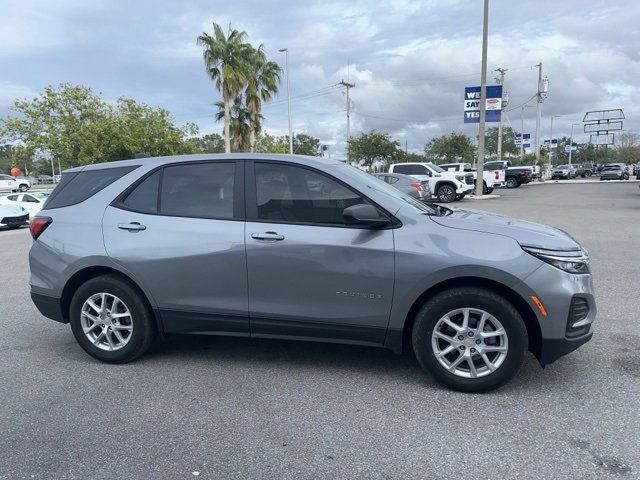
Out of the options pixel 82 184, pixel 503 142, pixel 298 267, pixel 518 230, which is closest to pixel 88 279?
pixel 82 184

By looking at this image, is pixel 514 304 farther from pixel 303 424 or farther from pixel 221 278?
pixel 221 278

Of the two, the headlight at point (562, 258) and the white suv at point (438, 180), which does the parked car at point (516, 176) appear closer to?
the white suv at point (438, 180)

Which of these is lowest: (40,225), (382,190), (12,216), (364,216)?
(12,216)

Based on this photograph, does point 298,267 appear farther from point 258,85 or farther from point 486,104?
point 258,85

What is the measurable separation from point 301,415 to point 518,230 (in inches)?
79.1

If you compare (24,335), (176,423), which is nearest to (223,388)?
(176,423)

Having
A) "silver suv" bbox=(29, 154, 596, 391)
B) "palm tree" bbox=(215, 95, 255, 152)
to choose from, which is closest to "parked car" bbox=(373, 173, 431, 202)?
"silver suv" bbox=(29, 154, 596, 391)

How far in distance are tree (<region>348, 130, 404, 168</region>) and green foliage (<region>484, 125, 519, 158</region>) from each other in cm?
3376

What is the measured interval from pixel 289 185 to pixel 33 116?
1525 inches

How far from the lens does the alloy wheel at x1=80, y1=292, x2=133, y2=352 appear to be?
13.2 feet

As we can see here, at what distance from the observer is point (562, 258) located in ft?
10.9

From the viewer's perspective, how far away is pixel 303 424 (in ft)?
10.2

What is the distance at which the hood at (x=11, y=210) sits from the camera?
56.2 ft

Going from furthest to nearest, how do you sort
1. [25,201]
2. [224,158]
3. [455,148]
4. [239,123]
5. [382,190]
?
Result: [455,148] → [239,123] → [25,201] → [224,158] → [382,190]
